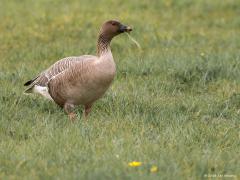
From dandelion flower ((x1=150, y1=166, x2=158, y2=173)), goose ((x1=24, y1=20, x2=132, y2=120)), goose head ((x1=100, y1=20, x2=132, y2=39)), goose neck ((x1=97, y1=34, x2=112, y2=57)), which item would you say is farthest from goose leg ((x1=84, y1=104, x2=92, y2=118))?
dandelion flower ((x1=150, y1=166, x2=158, y2=173))

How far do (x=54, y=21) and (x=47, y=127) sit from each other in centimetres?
660

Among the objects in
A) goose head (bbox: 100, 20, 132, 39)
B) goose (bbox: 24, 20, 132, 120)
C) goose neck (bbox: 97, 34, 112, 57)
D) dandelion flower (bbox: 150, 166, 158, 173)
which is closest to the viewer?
dandelion flower (bbox: 150, 166, 158, 173)

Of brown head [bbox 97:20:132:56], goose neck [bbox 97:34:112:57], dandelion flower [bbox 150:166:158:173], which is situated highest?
brown head [bbox 97:20:132:56]

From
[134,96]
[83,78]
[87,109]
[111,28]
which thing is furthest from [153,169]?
[134,96]

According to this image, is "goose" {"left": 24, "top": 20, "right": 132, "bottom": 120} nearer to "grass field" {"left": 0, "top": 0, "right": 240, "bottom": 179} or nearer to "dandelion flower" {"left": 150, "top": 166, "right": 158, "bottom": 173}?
"grass field" {"left": 0, "top": 0, "right": 240, "bottom": 179}

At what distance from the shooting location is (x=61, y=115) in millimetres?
8070

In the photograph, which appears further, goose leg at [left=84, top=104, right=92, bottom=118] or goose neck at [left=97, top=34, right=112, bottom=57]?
goose leg at [left=84, top=104, right=92, bottom=118]

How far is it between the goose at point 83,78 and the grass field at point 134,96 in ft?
0.67

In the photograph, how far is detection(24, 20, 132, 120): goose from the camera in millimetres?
7738

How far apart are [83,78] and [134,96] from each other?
3.89ft

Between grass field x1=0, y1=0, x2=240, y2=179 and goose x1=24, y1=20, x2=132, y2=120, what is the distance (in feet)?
0.67

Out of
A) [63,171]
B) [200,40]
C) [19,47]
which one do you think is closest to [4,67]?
[19,47]

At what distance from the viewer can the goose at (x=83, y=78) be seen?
7.74 metres

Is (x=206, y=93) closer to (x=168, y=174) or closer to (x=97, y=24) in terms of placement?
(x=168, y=174)
